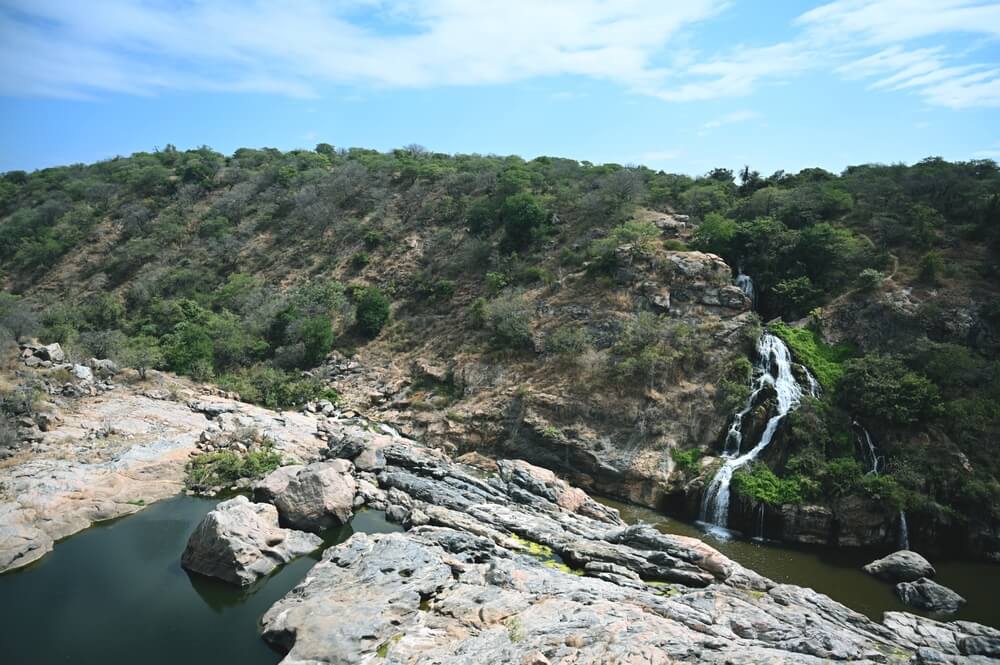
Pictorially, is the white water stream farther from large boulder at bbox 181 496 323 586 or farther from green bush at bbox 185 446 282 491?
green bush at bbox 185 446 282 491

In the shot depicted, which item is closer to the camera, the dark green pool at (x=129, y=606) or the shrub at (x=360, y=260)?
the dark green pool at (x=129, y=606)

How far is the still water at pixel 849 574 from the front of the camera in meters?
18.0

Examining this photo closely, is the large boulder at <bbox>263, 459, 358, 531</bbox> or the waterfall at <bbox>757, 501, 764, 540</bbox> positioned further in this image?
the waterfall at <bbox>757, 501, 764, 540</bbox>

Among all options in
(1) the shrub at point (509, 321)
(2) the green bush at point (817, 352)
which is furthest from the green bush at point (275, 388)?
(2) the green bush at point (817, 352)

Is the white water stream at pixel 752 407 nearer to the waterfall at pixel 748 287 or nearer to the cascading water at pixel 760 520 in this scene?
the cascading water at pixel 760 520

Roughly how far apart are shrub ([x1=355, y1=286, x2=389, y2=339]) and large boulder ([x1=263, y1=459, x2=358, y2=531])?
17.1m

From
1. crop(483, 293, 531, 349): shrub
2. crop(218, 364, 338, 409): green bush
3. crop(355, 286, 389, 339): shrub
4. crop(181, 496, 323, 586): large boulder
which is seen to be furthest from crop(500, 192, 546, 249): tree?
crop(181, 496, 323, 586): large boulder

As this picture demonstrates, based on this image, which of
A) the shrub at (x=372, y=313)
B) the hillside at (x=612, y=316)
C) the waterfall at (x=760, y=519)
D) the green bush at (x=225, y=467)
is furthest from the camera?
the shrub at (x=372, y=313)

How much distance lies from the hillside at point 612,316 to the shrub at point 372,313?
148 millimetres

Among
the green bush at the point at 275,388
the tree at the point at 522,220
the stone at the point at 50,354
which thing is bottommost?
the green bush at the point at 275,388

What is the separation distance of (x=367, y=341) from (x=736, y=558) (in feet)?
83.3

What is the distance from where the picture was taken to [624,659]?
1172cm

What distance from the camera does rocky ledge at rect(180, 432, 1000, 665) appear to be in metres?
13.0

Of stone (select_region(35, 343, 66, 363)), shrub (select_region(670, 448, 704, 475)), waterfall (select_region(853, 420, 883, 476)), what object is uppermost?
waterfall (select_region(853, 420, 883, 476))
